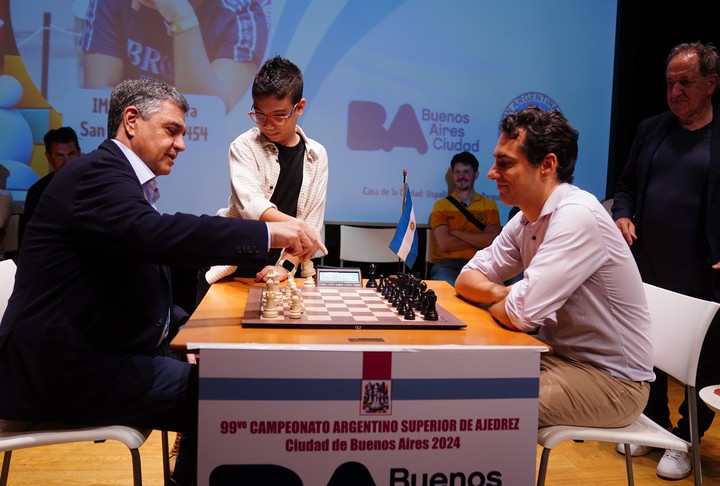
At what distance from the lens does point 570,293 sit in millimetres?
2119

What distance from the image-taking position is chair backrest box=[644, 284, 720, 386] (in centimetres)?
225

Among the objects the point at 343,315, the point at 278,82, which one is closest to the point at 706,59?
the point at 278,82

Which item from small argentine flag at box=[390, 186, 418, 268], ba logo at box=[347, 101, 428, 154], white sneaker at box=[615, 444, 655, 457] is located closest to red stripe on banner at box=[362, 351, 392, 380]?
small argentine flag at box=[390, 186, 418, 268]

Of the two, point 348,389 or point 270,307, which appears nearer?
point 348,389

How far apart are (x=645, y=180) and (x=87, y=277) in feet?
9.50

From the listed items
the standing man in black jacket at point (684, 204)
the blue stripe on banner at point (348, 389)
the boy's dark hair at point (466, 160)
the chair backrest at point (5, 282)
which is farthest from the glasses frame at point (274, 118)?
the boy's dark hair at point (466, 160)

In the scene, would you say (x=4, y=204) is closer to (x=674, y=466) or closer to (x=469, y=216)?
(x=469, y=216)

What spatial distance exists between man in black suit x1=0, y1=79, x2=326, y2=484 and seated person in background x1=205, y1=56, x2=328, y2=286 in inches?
28.7

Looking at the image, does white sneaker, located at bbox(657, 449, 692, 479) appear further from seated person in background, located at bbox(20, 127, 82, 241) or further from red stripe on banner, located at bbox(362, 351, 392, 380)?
seated person in background, located at bbox(20, 127, 82, 241)

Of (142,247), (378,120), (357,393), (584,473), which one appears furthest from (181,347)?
(378,120)

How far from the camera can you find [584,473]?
10.3 ft

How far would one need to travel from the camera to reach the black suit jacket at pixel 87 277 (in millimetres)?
1818

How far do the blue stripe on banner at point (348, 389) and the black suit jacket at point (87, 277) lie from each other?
12.3 inches

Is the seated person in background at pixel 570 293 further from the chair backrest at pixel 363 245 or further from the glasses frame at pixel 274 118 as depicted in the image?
the chair backrest at pixel 363 245
